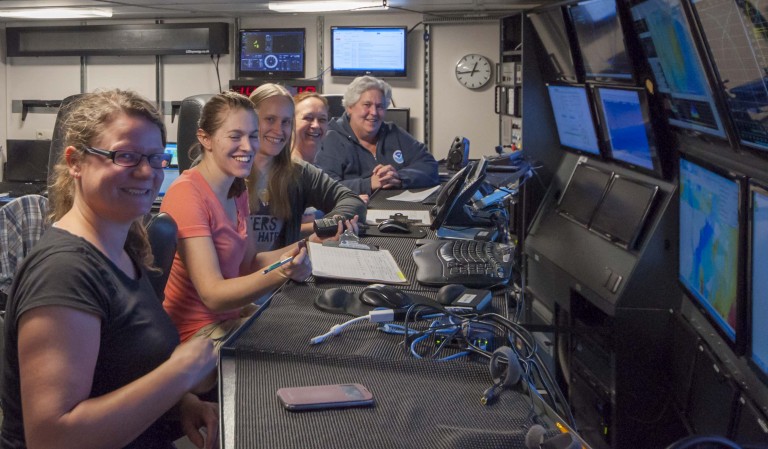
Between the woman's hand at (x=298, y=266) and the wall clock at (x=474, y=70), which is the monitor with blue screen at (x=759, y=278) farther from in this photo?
the wall clock at (x=474, y=70)

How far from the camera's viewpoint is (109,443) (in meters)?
1.31

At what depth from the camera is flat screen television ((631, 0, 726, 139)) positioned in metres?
2.32

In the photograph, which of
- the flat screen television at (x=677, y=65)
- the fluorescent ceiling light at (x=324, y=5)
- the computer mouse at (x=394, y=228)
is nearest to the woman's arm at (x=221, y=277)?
the computer mouse at (x=394, y=228)

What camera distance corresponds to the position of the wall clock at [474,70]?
7262 millimetres

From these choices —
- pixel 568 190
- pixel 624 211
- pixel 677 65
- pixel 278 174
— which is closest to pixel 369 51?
pixel 568 190

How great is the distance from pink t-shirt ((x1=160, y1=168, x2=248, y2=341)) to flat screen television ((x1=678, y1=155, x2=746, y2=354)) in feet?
4.29

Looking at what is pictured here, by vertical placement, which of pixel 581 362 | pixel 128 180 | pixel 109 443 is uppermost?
pixel 128 180

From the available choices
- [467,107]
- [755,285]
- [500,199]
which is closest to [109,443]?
[755,285]

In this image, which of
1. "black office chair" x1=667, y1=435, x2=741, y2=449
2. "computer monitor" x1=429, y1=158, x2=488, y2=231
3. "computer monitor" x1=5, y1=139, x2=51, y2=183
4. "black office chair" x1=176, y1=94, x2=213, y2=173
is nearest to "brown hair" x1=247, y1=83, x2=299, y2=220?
"black office chair" x1=176, y1=94, x2=213, y2=173

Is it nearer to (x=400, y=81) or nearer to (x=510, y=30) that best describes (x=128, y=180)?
(x=510, y=30)

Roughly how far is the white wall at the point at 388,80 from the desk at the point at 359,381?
5842 mm

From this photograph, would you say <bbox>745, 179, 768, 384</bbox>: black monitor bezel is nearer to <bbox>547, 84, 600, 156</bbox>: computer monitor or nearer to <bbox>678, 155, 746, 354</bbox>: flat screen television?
<bbox>678, 155, 746, 354</bbox>: flat screen television

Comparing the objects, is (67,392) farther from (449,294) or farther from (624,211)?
(624,211)

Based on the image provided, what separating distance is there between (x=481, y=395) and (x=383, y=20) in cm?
643
